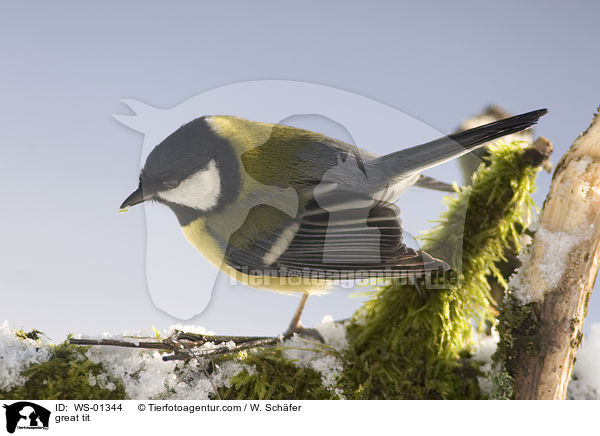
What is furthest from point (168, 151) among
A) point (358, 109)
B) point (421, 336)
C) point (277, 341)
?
point (421, 336)

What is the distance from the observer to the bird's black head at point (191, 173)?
0.98m

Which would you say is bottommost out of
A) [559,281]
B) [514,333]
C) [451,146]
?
[514,333]

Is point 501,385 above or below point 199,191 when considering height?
below

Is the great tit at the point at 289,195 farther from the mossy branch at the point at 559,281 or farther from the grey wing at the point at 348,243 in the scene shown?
the mossy branch at the point at 559,281

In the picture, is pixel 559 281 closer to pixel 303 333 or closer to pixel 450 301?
pixel 450 301

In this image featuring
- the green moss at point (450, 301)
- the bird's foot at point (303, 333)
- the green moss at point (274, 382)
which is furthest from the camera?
the bird's foot at point (303, 333)

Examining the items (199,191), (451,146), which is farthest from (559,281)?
(199,191)

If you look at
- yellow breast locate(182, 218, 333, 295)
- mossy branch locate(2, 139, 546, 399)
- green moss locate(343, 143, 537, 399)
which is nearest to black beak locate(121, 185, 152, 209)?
yellow breast locate(182, 218, 333, 295)

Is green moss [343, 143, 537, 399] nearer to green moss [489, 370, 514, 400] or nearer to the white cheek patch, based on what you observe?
green moss [489, 370, 514, 400]

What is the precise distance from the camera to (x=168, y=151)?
3.19 feet

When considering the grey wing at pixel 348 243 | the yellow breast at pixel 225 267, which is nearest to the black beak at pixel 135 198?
the yellow breast at pixel 225 267

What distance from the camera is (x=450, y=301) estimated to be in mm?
1242

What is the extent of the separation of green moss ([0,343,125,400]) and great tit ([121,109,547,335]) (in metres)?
0.35

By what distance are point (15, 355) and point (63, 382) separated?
0.12 metres
